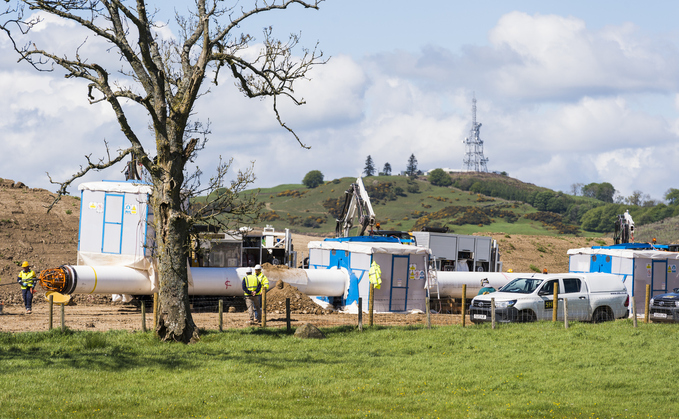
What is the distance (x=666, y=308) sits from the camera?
23.6 meters

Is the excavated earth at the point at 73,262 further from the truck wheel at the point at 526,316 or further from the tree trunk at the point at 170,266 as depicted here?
the tree trunk at the point at 170,266

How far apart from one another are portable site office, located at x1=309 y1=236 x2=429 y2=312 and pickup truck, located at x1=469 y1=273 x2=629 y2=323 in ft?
16.1

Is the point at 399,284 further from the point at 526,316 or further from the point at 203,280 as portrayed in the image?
the point at 203,280

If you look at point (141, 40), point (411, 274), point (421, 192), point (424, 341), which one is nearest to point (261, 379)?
point (424, 341)

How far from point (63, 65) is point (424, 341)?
11.3m

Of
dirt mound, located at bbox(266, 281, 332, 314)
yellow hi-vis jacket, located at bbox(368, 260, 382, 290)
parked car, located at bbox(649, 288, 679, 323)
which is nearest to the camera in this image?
parked car, located at bbox(649, 288, 679, 323)

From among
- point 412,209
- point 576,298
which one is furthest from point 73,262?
point 412,209

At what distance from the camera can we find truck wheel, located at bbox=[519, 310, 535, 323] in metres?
21.4

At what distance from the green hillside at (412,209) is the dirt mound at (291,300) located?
83.0 meters

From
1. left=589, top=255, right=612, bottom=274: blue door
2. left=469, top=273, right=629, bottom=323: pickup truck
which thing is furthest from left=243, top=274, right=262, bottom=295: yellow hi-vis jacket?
left=589, top=255, right=612, bottom=274: blue door

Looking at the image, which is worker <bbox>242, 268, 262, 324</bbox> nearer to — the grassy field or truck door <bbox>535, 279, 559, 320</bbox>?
the grassy field

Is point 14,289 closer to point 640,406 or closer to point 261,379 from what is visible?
point 261,379

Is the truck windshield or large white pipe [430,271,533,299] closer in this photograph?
the truck windshield

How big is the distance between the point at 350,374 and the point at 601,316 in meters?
12.6
